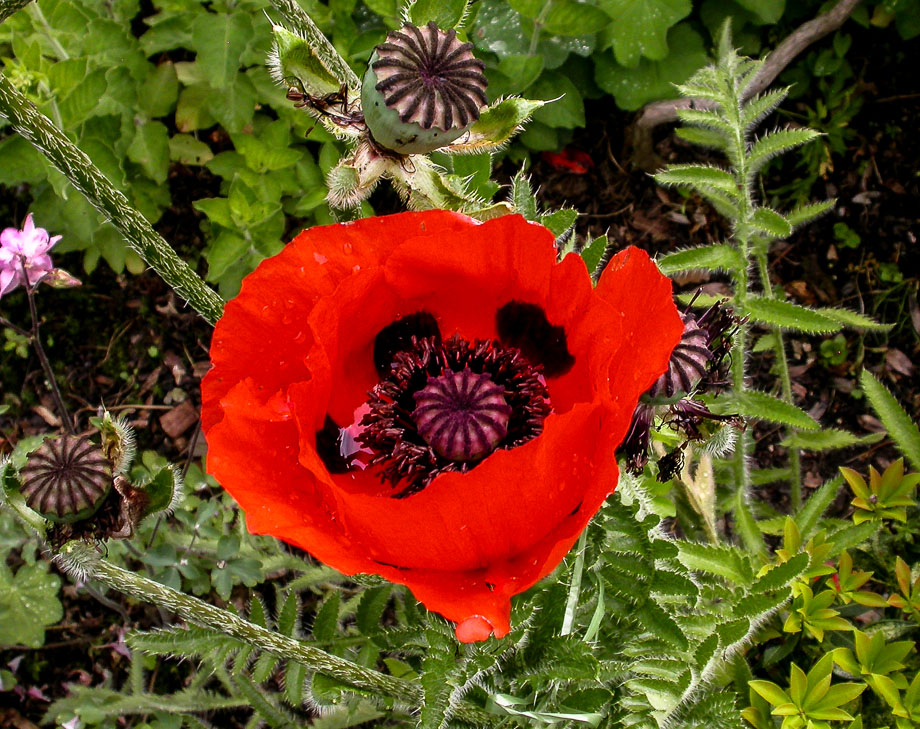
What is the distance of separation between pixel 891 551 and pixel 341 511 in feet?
7.44

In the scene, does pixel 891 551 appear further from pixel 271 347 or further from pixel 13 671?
pixel 13 671

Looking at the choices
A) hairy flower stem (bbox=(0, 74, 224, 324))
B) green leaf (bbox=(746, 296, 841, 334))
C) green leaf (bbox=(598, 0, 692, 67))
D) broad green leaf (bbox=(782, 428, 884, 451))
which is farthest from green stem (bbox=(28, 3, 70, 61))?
broad green leaf (bbox=(782, 428, 884, 451))

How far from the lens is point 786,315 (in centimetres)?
286

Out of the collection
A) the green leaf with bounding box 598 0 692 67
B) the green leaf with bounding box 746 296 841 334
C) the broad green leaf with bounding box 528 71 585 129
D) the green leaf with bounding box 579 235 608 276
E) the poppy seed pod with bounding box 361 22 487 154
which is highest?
the green leaf with bounding box 598 0 692 67

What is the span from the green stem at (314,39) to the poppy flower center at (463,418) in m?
0.79

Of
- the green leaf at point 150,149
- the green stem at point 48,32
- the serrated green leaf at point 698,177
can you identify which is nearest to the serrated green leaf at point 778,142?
the serrated green leaf at point 698,177

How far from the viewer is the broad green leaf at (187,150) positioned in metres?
4.23

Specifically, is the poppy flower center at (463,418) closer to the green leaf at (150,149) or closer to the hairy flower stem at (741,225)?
the hairy flower stem at (741,225)

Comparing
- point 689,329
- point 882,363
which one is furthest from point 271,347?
point 882,363

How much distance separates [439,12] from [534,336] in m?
0.82

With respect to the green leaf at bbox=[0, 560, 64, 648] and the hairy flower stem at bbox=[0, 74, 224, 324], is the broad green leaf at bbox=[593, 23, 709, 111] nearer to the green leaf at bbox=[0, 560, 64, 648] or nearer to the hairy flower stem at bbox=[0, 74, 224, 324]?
the hairy flower stem at bbox=[0, 74, 224, 324]

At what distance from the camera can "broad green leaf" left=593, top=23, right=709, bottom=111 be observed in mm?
4184

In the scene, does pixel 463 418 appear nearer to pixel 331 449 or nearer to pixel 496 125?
pixel 331 449

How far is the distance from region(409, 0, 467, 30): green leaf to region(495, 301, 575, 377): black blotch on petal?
0.71 metres
